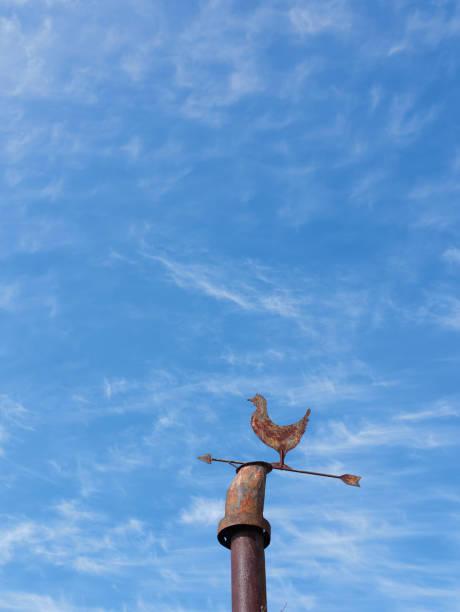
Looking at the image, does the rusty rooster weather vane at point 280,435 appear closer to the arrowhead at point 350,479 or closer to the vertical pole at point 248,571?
the arrowhead at point 350,479

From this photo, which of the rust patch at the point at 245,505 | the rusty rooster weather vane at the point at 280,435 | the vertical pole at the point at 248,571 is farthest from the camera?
the rusty rooster weather vane at the point at 280,435

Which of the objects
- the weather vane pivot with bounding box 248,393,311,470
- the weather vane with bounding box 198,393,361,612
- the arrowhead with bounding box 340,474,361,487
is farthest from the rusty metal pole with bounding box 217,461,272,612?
the arrowhead with bounding box 340,474,361,487

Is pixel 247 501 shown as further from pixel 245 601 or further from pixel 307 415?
pixel 307 415

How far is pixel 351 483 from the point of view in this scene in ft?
27.9

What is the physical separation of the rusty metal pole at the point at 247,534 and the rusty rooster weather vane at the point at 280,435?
17.5 inches

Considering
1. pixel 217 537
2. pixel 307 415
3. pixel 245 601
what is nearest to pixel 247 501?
pixel 217 537

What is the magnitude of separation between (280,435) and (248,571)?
192 centimetres

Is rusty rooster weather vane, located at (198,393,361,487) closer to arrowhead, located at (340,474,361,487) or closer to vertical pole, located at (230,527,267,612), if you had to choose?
arrowhead, located at (340,474,361,487)

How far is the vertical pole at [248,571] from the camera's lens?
6.98 m

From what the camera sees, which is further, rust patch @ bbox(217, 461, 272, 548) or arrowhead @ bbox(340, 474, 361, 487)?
arrowhead @ bbox(340, 474, 361, 487)

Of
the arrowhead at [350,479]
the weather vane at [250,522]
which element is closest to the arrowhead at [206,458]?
the weather vane at [250,522]

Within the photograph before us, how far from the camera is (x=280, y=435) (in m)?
8.57

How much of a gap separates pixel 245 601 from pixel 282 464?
184 centimetres

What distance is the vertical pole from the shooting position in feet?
22.9
